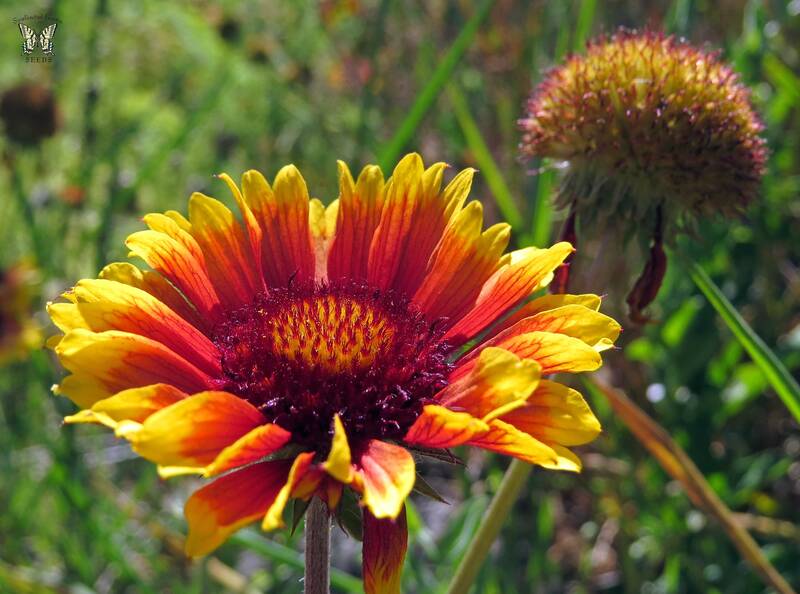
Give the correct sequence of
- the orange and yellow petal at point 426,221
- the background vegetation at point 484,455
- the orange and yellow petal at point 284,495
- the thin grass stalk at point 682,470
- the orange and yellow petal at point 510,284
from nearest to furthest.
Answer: the orange and yellow petal at point 284,495
the orange and yellow petal at point 510,284
the orange and yellow petal at point 426,221
the thin grass stalk at point 682,470
the background vegetation at point 484,455

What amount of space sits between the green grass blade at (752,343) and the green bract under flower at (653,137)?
0.32 ft

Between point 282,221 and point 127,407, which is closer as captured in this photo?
point 127,407

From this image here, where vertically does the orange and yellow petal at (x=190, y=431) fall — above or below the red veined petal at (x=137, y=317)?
below

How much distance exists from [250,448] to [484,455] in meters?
Result: 1.18

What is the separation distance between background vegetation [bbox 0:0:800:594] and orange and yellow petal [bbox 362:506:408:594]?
510mm

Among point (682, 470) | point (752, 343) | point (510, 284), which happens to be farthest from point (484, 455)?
point (510, 284)

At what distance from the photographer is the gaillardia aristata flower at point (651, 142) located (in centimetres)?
95

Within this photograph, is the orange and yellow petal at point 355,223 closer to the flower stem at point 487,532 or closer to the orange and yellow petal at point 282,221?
the orange and yellow petal at point 282,221

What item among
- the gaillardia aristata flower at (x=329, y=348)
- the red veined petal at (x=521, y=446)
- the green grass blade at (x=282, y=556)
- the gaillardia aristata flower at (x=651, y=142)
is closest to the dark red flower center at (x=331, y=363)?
the gaillardia aristata flower at (x=329, y=348)

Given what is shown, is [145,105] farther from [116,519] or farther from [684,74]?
[684,74]

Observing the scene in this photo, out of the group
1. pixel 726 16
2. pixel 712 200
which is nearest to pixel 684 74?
pixel 712 200

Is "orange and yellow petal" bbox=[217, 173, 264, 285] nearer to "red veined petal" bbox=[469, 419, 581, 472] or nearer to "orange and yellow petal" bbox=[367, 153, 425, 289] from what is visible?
"orange and yellow petal" bbox=[367, 153, 425, 289]

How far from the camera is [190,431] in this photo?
58cm

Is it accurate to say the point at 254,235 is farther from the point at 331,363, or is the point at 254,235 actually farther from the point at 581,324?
the point at 581,324
